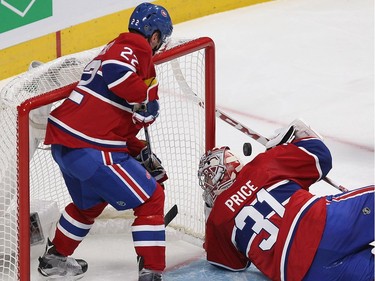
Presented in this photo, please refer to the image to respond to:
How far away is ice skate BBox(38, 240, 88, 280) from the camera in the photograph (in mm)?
3420

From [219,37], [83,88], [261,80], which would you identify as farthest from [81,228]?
[219,37]

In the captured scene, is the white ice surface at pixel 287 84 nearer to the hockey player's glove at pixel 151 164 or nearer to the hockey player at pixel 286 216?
the hockey player at pixel 286 216

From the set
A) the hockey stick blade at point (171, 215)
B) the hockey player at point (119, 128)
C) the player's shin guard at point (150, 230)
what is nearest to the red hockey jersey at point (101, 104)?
the hockey player at point (119, 128)

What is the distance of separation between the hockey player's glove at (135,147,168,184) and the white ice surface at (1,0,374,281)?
30cm

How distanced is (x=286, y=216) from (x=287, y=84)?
2.09m

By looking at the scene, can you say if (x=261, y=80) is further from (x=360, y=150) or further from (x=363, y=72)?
(x=360, y=150)

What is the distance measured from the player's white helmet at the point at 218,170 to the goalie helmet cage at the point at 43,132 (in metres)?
0.25

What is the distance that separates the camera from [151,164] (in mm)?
3451

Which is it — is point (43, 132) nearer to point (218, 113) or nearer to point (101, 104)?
point (101, 104)

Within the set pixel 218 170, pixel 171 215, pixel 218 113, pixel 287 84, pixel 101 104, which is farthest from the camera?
pixel 287 84

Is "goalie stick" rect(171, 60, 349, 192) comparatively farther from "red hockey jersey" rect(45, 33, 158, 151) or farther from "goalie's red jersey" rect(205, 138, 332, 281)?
"red hockey jersey" rect(45, 33, 158, 151)

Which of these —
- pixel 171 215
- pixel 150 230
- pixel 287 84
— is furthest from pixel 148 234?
pixel 287 84

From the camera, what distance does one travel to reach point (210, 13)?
6.07 metres

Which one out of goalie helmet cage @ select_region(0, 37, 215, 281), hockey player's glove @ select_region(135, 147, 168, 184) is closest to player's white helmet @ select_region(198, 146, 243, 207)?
hockey player's glove @ select_region(135, 147, 168, 184)
